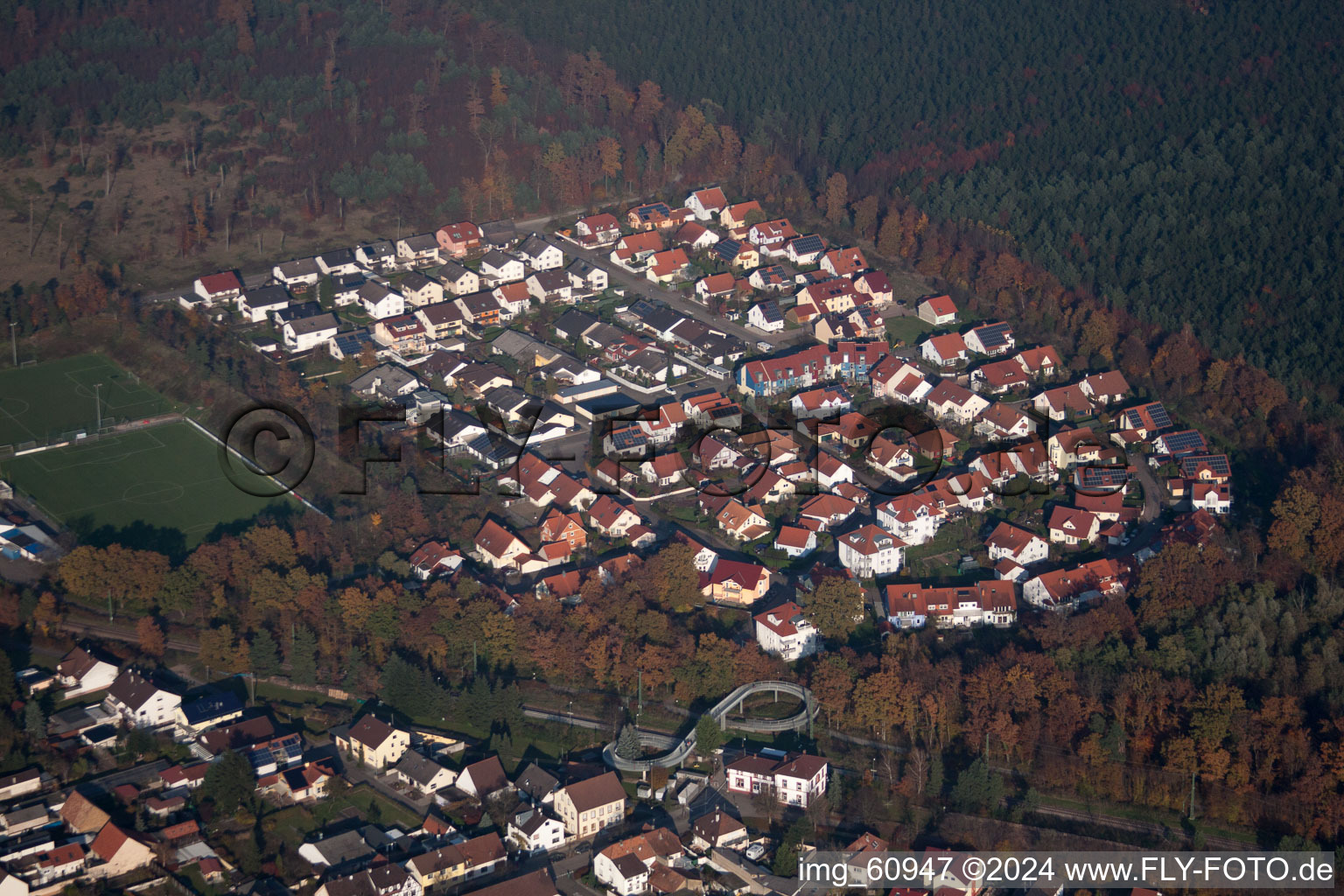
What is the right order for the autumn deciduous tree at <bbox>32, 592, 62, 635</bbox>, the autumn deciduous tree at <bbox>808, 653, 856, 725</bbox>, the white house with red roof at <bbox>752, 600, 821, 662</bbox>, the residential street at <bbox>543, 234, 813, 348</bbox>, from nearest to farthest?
1. the autumn deciduous tree at <bbox>808, 653, 856, 725</bbox>
2. the white house with red roof at <bbox>752, 600, 821, 662</bbox>
3. the autumn deciduous tree at <bbox>32, 592, 62, 635</bbox>
4. the residential street at <bbox>543, 234, 813, 348</bbox>

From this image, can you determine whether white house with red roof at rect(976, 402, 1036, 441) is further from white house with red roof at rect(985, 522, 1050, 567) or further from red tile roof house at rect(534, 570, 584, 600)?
red tile roof house at rect(534, 570, 584, 600)

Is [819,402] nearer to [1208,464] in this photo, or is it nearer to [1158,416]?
[1158,416]

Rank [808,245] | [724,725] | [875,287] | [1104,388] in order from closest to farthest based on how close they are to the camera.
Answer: [724,725] → [1104,388] → [875,287] → [808,245]

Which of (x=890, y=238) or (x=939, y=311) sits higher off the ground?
(x=890, y=238)

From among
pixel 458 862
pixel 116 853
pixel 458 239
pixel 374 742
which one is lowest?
pixel 458 862

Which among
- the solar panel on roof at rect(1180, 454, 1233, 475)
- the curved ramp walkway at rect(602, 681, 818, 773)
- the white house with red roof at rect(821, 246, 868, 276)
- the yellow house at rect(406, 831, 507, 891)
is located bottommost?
the yellow house at rect(406, 831, 507, 891)

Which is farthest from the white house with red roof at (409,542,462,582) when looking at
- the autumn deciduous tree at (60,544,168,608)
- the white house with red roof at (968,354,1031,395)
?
the white house with red roof at (968,354,1031,395)

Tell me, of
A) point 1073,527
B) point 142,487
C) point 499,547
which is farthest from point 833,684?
point 142,487

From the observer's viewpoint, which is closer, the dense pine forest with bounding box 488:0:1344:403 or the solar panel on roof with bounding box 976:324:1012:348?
the solar panel on roof with bounding box 976:324:1012:348
